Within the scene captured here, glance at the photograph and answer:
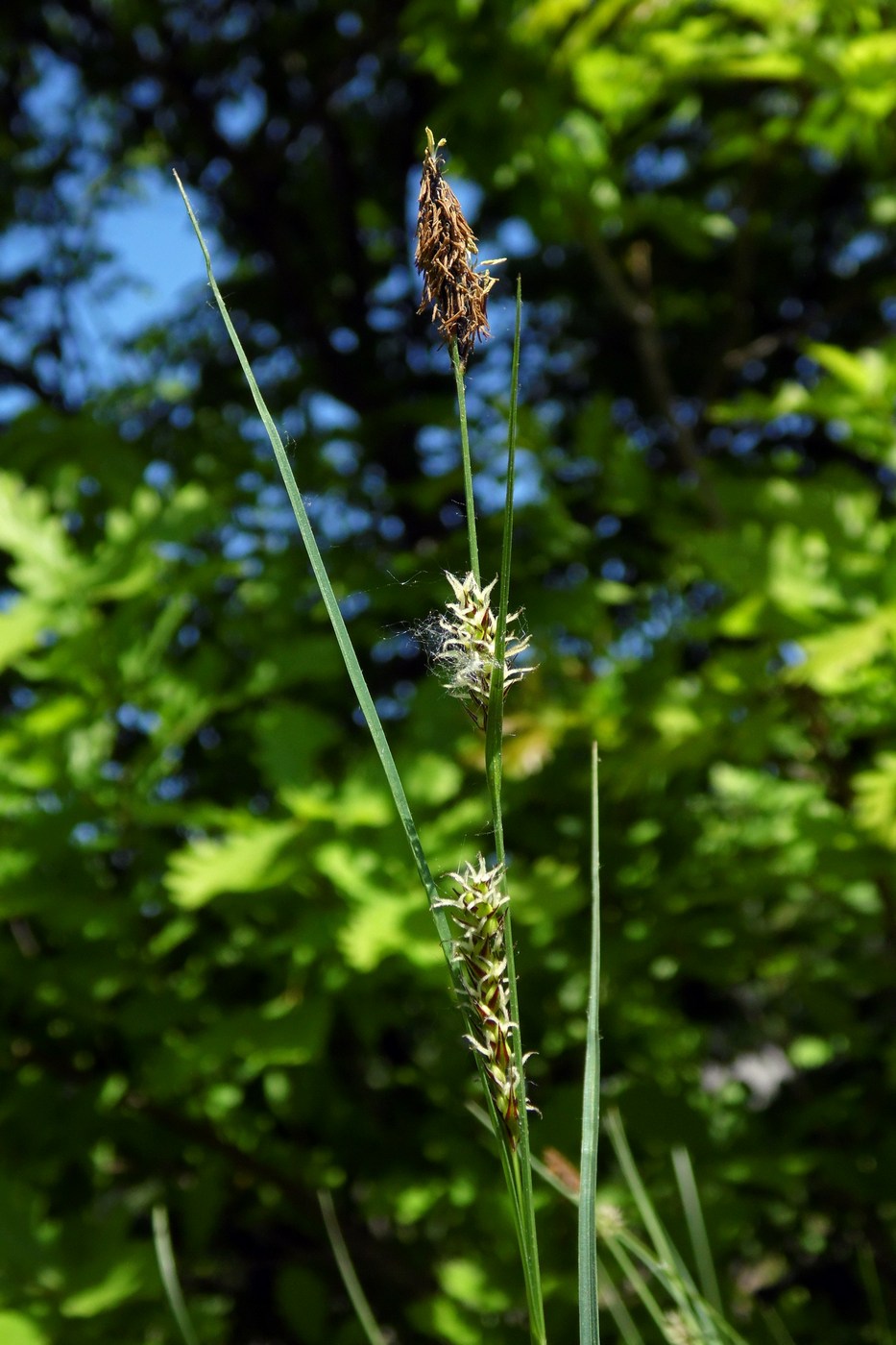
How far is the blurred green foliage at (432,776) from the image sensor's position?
1671 mm

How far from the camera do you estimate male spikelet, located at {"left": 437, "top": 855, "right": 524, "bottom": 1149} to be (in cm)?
51

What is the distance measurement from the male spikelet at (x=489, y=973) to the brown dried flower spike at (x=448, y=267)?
0.22 metres

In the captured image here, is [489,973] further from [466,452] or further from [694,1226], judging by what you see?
[694,1226]

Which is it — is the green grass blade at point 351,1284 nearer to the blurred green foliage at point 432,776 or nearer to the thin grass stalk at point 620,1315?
the thin grass stalk at point 620,1315

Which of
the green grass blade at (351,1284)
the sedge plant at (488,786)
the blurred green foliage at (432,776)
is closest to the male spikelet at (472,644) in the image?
the sedge plant at (488,786)

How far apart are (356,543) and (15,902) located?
3.92ft

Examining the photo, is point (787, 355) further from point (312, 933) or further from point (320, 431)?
point (312, 933)

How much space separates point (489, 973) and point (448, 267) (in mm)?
287

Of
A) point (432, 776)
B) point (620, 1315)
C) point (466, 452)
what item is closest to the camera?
point (466, 452)

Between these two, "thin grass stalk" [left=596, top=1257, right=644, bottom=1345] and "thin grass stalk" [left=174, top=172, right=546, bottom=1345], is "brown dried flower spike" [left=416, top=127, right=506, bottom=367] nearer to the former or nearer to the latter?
"thin grass stalk" [left=174, top=172, right=546, bottom=1345]

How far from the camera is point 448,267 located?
51cm

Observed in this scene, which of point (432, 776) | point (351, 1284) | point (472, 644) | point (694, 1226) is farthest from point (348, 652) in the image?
point (432, 776)

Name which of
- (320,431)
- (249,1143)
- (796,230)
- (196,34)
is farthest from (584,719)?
(196,34)

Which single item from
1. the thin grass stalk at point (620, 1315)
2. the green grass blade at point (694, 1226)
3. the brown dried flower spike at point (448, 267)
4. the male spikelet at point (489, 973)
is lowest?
the thin grass stalk at point (620, 1315)
